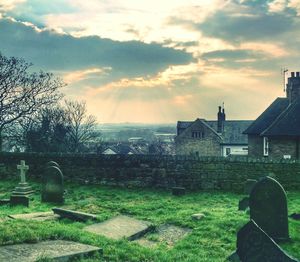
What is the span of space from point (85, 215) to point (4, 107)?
868 inches

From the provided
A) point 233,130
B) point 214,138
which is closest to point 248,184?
point 214,138

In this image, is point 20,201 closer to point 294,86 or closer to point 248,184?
point 248,184

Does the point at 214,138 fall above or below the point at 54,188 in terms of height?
above

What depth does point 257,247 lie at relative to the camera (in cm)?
545

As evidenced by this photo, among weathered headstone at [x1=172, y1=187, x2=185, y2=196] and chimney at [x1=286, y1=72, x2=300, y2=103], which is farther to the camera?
chimney at [x1=286, y1=72, x2=300, y2=103]

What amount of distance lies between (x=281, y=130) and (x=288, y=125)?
738 millimetres

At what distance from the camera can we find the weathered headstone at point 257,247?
5246 millimetres

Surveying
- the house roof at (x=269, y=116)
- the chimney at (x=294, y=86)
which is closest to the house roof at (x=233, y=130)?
the house roof at (x=269, y=116)

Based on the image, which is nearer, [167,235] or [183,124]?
[167,235]

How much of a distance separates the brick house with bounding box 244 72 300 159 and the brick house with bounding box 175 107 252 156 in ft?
63.2

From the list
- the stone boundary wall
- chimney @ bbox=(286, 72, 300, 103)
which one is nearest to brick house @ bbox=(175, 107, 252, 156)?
chimney @ bbox=(286, 72, 300, 103)

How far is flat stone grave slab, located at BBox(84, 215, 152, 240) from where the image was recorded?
7.37 meters

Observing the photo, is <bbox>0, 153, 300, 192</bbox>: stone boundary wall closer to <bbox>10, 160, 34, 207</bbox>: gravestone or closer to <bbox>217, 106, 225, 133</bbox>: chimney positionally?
<bbox>10, 160, 34, 207</bbox>: gravestone

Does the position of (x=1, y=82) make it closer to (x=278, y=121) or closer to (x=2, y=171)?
(x=2, y=171)
